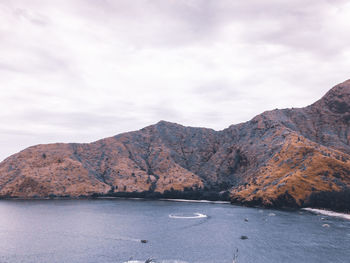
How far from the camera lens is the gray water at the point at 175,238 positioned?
80.2 metres

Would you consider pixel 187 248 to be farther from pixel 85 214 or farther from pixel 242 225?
pixel 85 214

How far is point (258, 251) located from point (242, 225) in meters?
40.5

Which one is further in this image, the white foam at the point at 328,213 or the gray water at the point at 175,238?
the white foam at the point at 328,213

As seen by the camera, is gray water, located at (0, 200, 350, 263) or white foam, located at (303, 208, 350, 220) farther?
white foam, located at (303, 208, 350, 220)

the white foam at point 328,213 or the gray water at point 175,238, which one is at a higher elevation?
the white foam at point 328,213

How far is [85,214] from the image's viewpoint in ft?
532

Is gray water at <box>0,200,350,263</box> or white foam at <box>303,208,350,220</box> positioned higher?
white foam at <box>303,208,350,220</box>

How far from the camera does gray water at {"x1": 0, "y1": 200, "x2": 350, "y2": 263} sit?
8025 cm

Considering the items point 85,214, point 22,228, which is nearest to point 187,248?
point 22,228

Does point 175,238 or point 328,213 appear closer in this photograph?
point 175,238

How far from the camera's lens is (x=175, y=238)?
101688 mm

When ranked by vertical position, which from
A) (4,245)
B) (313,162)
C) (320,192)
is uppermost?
(313,162)

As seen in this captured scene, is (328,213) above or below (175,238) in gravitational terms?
above

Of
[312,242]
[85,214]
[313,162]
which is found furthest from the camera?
[313,162]
